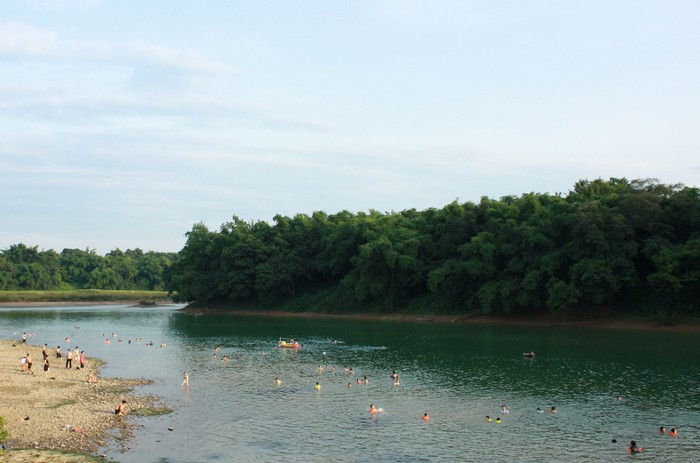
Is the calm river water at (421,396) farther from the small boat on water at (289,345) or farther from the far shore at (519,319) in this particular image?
the far shore at (519,319)

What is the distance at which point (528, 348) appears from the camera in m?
63.3

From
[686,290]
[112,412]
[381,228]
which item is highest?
[381,228]

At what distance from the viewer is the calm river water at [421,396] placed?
29781 millimetres

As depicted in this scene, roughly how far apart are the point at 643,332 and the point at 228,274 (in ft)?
270

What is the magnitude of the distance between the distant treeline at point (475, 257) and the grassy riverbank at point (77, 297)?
4710 centimetres

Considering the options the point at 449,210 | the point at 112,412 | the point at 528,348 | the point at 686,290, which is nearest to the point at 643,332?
the point at 686,290

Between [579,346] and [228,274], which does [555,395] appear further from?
[228,274]

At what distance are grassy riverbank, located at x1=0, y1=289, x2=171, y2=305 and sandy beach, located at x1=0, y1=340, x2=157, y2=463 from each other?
124 m

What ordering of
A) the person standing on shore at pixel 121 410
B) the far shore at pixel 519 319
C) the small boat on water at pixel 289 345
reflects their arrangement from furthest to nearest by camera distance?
the far shore at pixel 519 319 < the small boat on water at pixel 289 345 < the person standing on shore at pixel 121 410

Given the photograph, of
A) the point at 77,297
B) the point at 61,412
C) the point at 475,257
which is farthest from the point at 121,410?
the point at 77,297

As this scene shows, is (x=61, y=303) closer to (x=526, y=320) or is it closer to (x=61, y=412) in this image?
(x=526, y=320)

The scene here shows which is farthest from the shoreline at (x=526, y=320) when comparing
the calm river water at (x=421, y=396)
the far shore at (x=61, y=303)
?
the far shore at (x=61, y=303)

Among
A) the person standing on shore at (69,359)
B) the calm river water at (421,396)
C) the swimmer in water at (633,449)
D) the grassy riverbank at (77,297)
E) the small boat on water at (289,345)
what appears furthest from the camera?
the grassy riverbank at (77,297)

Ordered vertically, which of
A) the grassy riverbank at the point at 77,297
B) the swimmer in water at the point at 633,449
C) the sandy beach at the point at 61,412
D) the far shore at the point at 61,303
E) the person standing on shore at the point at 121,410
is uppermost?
the swimmer in water at the point at 633,449
